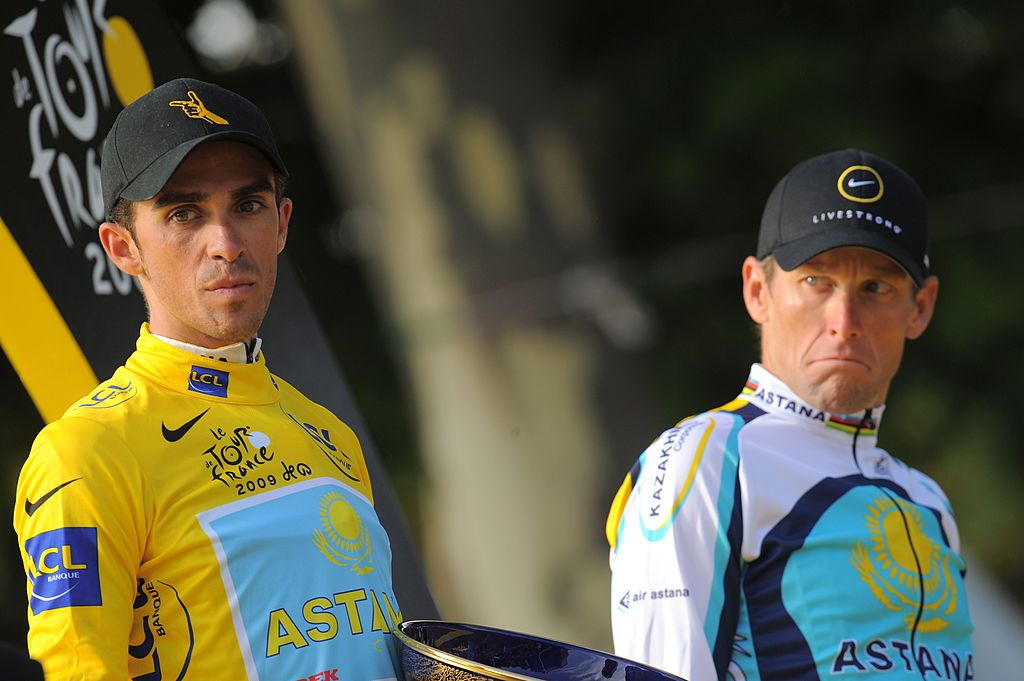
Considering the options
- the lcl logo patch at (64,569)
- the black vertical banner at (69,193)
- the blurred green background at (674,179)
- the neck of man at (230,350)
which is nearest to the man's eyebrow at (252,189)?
the neck of man at (230,350)

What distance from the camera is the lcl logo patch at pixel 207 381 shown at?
2365 mm

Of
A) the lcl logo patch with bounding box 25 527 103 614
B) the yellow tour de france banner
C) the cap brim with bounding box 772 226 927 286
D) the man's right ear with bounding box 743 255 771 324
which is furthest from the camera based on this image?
the man's right ear with bounding box 743 255 771 324

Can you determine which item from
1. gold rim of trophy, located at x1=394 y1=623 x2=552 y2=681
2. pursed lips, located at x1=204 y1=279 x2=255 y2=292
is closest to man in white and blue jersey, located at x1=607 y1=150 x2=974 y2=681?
gold rim of trophy, located at x1=394 y1=623 x2=552 y2=681

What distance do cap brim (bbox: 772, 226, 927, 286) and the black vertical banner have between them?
100 cm

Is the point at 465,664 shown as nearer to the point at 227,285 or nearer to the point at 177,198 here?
the point at 227,285

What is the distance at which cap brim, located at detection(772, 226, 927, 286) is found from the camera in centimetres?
322

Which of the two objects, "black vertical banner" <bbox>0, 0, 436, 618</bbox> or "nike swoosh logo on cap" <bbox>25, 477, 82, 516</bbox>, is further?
"black vertical banner" <bbox>0, 0, 436, 618</bbox>

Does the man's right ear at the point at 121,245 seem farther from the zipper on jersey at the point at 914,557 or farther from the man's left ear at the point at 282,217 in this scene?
the zipper on jersey at the point at 914,557

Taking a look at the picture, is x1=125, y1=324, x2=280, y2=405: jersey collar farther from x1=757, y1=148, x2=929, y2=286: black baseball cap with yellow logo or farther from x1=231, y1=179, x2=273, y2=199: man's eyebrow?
x1=757, y1=148, x2=929, y2=286: black baseball cap with yellow logo

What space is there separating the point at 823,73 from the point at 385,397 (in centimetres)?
372

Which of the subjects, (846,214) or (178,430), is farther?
(846,214)

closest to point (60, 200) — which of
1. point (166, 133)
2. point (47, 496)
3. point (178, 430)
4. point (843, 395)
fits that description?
point (166, 133)

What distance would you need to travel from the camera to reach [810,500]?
10.1 feet

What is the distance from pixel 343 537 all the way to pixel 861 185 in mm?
1552
